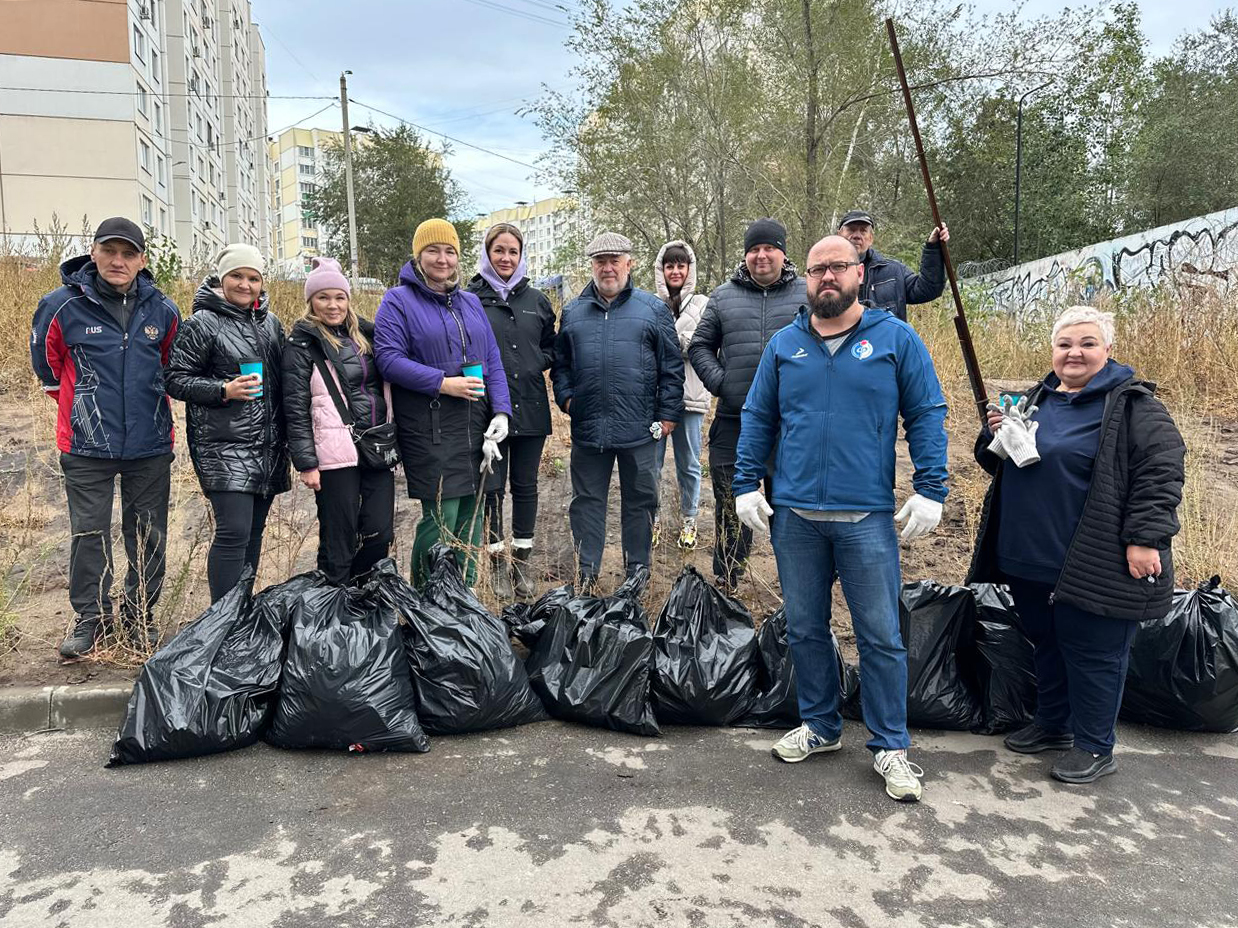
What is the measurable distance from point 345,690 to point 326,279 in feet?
6.03

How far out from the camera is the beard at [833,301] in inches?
111

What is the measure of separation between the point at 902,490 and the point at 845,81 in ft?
23.8

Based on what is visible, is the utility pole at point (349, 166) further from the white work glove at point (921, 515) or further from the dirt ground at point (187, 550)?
the white work glove at point (921, 515)

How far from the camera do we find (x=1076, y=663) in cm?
295

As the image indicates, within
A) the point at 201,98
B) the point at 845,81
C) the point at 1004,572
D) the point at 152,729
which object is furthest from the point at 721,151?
the point at 201,98

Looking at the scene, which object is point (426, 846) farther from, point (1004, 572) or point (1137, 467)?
point (1137, 467)

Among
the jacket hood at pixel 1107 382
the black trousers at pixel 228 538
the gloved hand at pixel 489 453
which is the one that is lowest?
the black trousers at pixel 228 538

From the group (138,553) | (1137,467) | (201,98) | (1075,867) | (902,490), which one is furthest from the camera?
(201,98)

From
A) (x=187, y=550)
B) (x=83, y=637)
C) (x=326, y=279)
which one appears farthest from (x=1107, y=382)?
(x=187, y=550)

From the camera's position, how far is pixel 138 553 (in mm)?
3660

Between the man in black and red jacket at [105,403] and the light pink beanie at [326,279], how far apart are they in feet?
2.32

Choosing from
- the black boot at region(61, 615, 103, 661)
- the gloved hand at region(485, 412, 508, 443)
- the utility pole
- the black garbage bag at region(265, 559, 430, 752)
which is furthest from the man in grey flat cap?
the utility pole

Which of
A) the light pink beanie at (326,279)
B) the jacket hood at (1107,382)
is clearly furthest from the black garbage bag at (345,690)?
the jacket hood at (1107,382)

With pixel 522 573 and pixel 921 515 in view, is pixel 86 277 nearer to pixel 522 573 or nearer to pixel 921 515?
pixel 522 573
